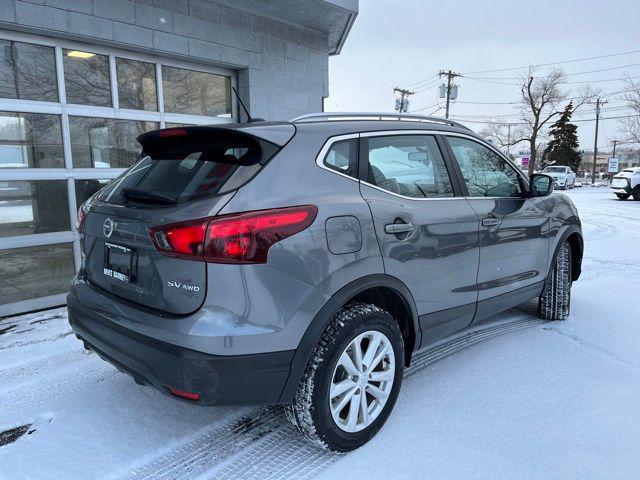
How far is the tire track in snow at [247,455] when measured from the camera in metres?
2.27

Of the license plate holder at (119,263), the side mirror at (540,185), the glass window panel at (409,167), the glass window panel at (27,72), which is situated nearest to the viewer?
the license plate holder at (119,263)

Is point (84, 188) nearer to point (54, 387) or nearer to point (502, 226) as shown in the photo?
point (54, 387)

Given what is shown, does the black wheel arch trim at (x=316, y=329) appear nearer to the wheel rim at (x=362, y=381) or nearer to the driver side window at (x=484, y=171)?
the wheel rim at (x=362, y=381)

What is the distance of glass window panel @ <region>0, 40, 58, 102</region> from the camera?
15.1ft

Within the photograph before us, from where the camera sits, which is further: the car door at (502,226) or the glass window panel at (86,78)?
the glass window panel at (86,78)

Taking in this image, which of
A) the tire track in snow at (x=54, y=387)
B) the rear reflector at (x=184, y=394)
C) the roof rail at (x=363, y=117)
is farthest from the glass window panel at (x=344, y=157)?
the tire track in snow at (x=54, y=387)

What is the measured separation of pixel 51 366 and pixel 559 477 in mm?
3410

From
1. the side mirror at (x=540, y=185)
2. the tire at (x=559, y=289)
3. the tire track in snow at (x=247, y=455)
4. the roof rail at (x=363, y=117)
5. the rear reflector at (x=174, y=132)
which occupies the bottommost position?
the tire track in snow at (x=247, y=455)

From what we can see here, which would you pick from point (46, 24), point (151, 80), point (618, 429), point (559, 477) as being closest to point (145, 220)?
point (559, 477)

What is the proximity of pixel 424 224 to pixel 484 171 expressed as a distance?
1.08 meters

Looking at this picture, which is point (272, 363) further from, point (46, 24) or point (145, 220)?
point (46, 24)

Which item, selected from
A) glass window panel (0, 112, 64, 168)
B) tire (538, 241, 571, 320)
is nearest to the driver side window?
tire (538, 241, 571, 320)

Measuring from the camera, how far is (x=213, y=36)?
19.5 feet

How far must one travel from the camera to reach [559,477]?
2.22m
